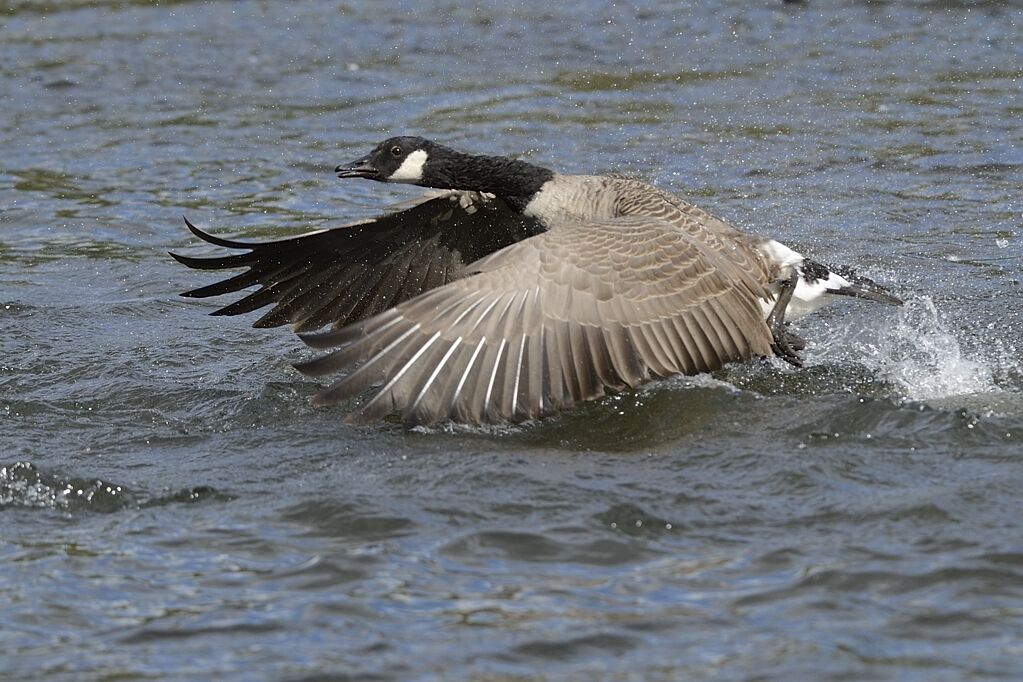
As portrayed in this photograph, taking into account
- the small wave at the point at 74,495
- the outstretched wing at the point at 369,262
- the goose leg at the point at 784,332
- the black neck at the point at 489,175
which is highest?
the black neck at the point at 489,175

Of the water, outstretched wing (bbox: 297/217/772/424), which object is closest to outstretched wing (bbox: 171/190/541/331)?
the water

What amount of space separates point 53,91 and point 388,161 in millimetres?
8000

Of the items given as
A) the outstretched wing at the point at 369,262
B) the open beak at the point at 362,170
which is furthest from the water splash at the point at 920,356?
the open beak at the point at 362,170

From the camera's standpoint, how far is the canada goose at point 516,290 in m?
5.84

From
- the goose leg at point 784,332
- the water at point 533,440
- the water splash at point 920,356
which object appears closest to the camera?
the water at point 533,440

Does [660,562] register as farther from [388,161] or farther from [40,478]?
[388,161]

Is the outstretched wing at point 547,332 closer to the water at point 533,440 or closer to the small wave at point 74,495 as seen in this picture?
the water at point 533,440

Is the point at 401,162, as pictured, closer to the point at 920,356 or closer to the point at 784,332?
the point at 784,332

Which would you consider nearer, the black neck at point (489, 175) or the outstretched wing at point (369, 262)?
the black neck at point (489, 175)

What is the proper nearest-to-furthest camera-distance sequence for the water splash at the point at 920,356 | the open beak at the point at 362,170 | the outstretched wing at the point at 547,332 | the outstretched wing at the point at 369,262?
the outstretched wing at the point at 547,332 → the water splash at the point at 920,356 → the open beak at the point at 362,170 → the outstretched wing at the point at 369,262

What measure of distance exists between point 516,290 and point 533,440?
2.49 feet

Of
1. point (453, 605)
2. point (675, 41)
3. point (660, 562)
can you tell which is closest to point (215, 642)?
point (453, 605)

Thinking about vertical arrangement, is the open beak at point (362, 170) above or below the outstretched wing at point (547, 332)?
above

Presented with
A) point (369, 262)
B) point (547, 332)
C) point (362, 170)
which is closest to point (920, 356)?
point (547, 332)
